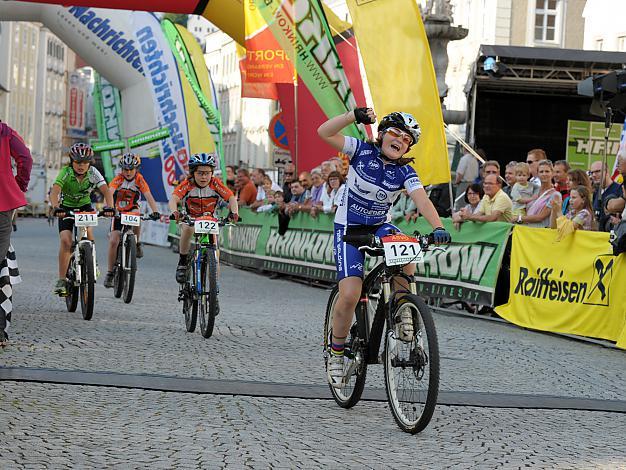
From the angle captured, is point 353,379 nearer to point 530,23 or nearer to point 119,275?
point 119,275

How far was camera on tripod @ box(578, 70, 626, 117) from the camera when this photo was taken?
15.9 metres

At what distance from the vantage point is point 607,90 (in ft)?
52.5

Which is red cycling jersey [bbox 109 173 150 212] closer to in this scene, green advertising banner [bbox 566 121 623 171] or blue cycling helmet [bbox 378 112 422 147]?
blue cycling helmet [bbox 378 112 422 147]

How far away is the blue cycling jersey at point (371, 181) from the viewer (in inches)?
313

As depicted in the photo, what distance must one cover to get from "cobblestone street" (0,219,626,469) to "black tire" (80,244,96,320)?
0.54ft

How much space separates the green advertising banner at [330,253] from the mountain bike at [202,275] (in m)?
2.03

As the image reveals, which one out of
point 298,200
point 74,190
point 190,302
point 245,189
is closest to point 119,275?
point 74,190

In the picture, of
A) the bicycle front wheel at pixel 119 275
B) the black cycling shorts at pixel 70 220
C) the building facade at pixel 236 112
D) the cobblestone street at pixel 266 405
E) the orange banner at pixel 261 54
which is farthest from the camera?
the building facade at pixel 236 112

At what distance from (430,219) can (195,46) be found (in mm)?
26309

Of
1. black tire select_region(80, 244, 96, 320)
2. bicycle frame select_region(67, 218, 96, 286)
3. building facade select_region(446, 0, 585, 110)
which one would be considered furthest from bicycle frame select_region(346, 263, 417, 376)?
building facade select_region(446, 0, 585, 110)

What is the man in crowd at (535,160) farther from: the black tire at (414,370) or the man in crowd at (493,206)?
the black tire at (414,370)

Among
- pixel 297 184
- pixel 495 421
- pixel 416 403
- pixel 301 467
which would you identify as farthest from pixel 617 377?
pixel 297 184

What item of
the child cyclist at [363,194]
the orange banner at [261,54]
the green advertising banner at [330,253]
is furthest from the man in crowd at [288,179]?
the child cyclist at [363,194]

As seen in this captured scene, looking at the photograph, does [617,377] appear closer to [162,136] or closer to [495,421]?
[495,421]
